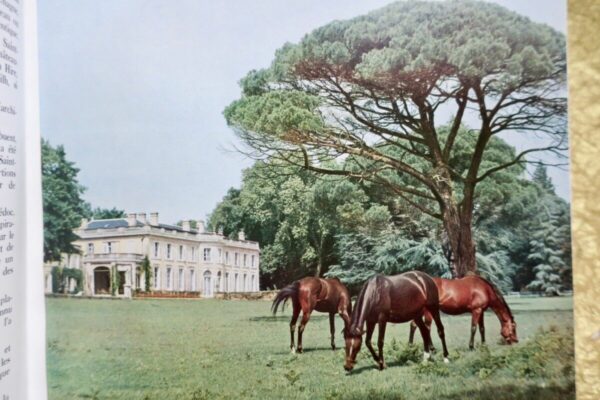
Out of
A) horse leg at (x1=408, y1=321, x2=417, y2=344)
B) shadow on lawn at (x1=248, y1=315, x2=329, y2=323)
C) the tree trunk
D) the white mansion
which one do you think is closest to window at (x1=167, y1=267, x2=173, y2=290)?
the white mansion

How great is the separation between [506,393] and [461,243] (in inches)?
20.1

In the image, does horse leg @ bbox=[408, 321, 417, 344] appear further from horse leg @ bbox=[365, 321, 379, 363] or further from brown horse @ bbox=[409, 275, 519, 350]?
horse leg @ bbox=[365, 321, 379, 363]

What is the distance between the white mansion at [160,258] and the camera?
97.1 inches

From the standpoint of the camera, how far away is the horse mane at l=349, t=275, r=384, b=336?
2.41 metres

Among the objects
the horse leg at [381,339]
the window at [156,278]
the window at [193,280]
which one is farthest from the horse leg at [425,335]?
the window at [156,278]

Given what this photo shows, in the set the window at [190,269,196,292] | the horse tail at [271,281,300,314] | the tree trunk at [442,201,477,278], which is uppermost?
the tree trunk at [442,201,477,278]

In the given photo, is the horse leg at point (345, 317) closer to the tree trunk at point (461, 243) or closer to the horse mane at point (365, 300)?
the horse mane at point (365, 300)

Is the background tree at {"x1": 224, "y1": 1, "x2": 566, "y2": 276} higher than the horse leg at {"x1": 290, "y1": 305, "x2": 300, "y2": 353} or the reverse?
higher

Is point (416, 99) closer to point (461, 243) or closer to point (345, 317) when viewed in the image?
point (461, 243)

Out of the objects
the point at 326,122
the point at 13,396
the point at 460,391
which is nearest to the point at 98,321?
the point at 13,396

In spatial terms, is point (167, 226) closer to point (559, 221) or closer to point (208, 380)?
point (208, 380)

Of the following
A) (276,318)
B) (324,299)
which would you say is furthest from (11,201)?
(324,299)

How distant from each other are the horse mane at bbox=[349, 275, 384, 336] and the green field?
0.20 ft

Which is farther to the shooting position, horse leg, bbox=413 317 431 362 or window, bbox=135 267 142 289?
window, bbox=135 267 142 289
